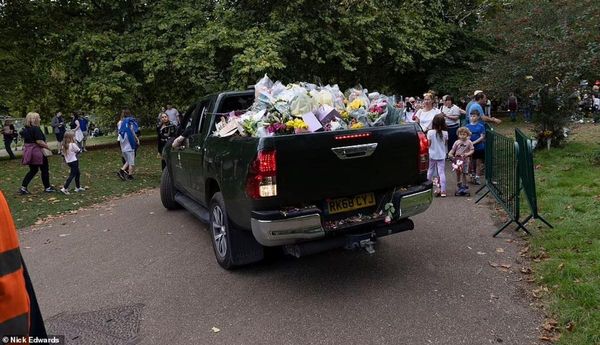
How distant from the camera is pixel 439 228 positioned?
21.0 ft

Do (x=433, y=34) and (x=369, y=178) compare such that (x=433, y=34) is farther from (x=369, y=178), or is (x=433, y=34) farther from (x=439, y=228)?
(x=369, y=178)

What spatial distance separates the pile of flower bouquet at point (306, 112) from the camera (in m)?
4.63

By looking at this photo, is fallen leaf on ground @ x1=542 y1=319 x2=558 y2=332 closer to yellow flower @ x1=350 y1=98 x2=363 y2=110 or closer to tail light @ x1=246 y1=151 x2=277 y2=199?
tail light @ x1=246 y1=151 x2=277 y2=199

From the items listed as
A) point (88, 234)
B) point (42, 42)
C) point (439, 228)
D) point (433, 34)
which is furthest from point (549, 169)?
point (42, 42)

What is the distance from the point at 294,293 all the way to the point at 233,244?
2.88 ft

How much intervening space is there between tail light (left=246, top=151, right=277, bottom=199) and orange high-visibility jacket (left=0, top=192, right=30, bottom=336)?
259 cm

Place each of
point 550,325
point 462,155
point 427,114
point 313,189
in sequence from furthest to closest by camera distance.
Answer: point 427,114 < point 462,155 < point 313,189 < point 550,325

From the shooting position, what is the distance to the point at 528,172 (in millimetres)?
5562

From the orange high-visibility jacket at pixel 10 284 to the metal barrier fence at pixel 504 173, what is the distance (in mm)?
5531

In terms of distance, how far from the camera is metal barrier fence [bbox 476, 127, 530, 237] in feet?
19.5

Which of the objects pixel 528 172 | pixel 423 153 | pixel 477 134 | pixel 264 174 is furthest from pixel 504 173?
pixel 264 174

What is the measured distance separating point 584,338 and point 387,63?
20.7 meters

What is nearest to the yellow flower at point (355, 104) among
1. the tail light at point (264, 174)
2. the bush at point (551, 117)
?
the tail light at point (264, 174)

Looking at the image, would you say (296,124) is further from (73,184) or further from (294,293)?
(73,184)
